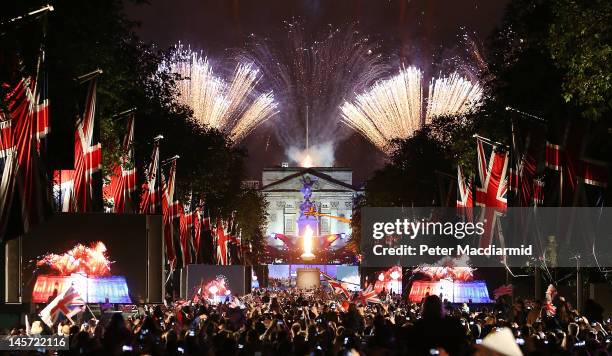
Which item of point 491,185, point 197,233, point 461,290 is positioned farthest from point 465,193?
point 197,233

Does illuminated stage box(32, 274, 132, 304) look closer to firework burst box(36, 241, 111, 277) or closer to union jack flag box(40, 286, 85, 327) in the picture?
firework burst box(36, 241, 111, 277)

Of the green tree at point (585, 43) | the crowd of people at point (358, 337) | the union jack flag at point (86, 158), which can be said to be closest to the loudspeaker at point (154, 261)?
the crowd of people at point (358, 337)

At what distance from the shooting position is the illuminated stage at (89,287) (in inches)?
1001

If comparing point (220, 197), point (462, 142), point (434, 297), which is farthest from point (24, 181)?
point (220, 197)

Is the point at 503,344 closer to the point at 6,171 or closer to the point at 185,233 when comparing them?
the point at 6,171

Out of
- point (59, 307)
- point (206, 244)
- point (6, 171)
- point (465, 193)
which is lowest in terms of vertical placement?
point (59, 307)

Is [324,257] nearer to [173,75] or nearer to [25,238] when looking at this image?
[173,75]

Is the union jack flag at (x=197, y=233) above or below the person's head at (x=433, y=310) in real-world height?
above

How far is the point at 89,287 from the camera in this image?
88.9 feet

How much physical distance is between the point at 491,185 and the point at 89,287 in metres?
16.1

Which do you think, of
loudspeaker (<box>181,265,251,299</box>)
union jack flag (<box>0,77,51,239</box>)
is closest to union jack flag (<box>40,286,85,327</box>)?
union jack flag (<box>0,77,51,239</box>)

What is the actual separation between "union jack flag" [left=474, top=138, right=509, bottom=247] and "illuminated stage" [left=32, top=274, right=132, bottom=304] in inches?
580

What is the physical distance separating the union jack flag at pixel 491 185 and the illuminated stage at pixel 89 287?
1474 centimetres

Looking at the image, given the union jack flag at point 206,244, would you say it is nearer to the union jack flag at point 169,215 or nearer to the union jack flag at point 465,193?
the union jack flag at point 169,215
